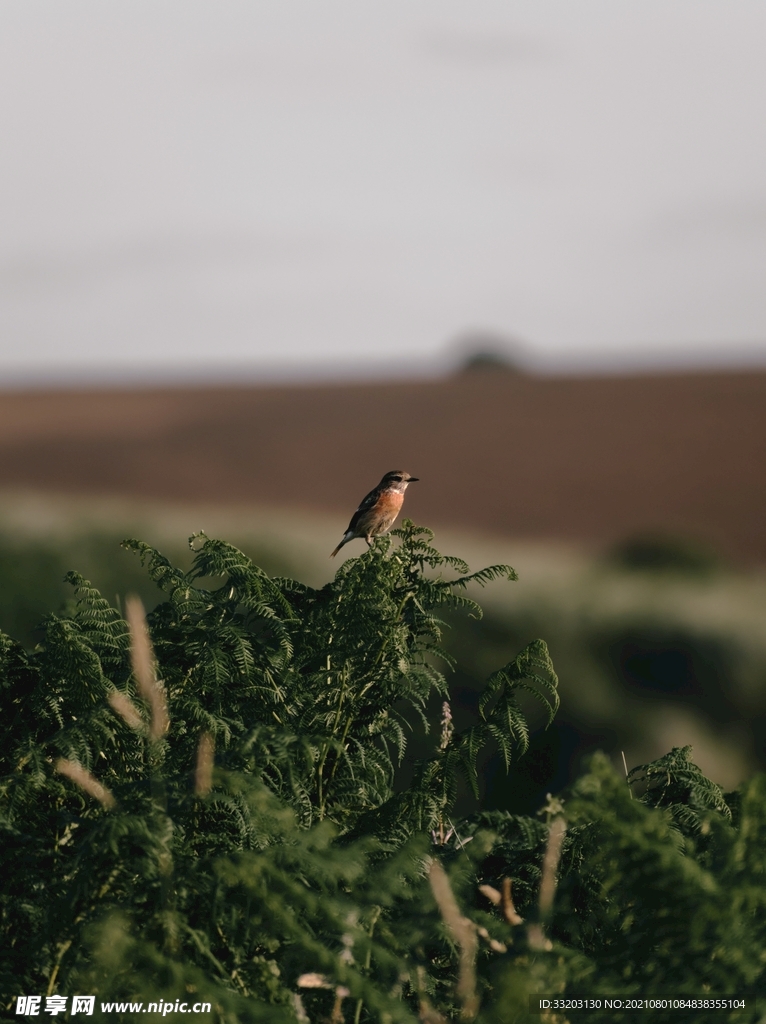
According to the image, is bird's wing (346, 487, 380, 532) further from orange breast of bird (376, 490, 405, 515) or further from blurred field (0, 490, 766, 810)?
blurred field (0, 490, 766, 810)

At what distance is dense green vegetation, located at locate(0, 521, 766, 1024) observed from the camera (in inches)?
77.5

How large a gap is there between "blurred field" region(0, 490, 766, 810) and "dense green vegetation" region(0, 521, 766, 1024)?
16.5 ft

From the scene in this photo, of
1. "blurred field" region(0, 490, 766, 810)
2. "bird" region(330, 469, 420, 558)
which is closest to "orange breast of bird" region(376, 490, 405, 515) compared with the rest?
"bird" region(330, 469, 420, 558)

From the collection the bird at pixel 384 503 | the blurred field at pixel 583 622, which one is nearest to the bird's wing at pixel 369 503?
the bird at pixel 384 503

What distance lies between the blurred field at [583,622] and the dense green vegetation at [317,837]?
5.04 m

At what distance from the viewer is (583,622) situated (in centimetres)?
1427

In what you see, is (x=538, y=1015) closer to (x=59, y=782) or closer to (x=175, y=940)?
(x=175, y=940)

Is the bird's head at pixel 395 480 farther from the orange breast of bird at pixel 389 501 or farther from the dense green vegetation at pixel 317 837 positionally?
the dense green vegetation at pixel 317 837

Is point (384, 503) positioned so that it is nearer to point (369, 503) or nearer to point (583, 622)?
point (369, 503)

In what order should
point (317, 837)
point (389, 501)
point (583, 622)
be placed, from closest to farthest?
point (317, 837) < point (389, 501) < point (583, 622)

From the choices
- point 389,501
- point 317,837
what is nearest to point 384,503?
point 389,501

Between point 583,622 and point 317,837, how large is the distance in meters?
12.6

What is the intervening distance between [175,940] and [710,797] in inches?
66.6

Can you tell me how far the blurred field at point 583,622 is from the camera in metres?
11.7
